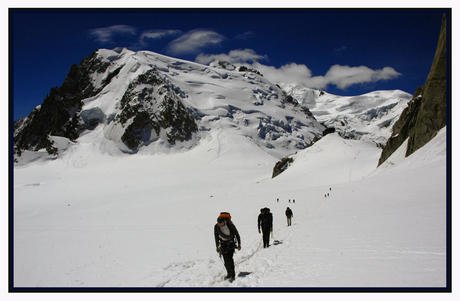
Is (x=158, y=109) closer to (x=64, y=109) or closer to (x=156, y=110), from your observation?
(x=156, y=110)

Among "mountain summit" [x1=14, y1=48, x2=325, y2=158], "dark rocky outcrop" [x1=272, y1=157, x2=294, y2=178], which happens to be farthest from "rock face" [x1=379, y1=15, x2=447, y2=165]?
"mountain summit" [x1=14, y1=48, x2=325, y2=158]

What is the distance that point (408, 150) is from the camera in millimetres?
21891

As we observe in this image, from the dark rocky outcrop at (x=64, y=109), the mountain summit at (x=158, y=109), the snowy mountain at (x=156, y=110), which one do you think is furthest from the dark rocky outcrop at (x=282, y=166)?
the dark rocky outcrop at (x=64, y=109)

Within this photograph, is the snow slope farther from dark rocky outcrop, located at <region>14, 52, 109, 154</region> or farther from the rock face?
dark rocky outcrop, located at <region>14, 52, 109, 154</region>

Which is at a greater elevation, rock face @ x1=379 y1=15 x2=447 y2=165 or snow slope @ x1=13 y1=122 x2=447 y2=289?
rock face @ x1=379 y1=15 x2=447 y2=165

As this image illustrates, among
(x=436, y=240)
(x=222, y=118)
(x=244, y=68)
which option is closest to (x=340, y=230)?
(x=436, y=240)

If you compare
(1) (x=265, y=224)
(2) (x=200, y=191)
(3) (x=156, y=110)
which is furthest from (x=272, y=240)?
(3) (x=156, y=110)

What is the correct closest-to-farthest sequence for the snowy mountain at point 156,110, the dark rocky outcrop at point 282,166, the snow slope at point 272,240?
1. the snow slope at point 272,240
2. the dark rocky outcrop at point 282,166
3. the snowy mountain at point 156,110

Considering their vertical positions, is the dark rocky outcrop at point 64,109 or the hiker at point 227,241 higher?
the dark rocky outcrop at point 64,109

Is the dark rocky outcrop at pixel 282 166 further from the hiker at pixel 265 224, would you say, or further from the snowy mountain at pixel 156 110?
the hiker at pixel 265 224

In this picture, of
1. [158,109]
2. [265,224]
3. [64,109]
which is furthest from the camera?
[64,109]

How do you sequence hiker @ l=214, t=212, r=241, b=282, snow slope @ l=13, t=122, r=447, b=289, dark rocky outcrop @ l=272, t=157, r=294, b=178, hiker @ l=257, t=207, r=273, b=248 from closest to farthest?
snow slope @ l=13, t=122, r=447, b=289
hiker @ l=214, t=212, r=241, b=282
hiker @ l=257, t=207, r=273, b=248
dark rocky outcrop @ l=272, t=157, r=294, b=178

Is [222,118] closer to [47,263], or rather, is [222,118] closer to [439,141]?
[439,141]

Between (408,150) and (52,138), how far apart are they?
2769 inches
